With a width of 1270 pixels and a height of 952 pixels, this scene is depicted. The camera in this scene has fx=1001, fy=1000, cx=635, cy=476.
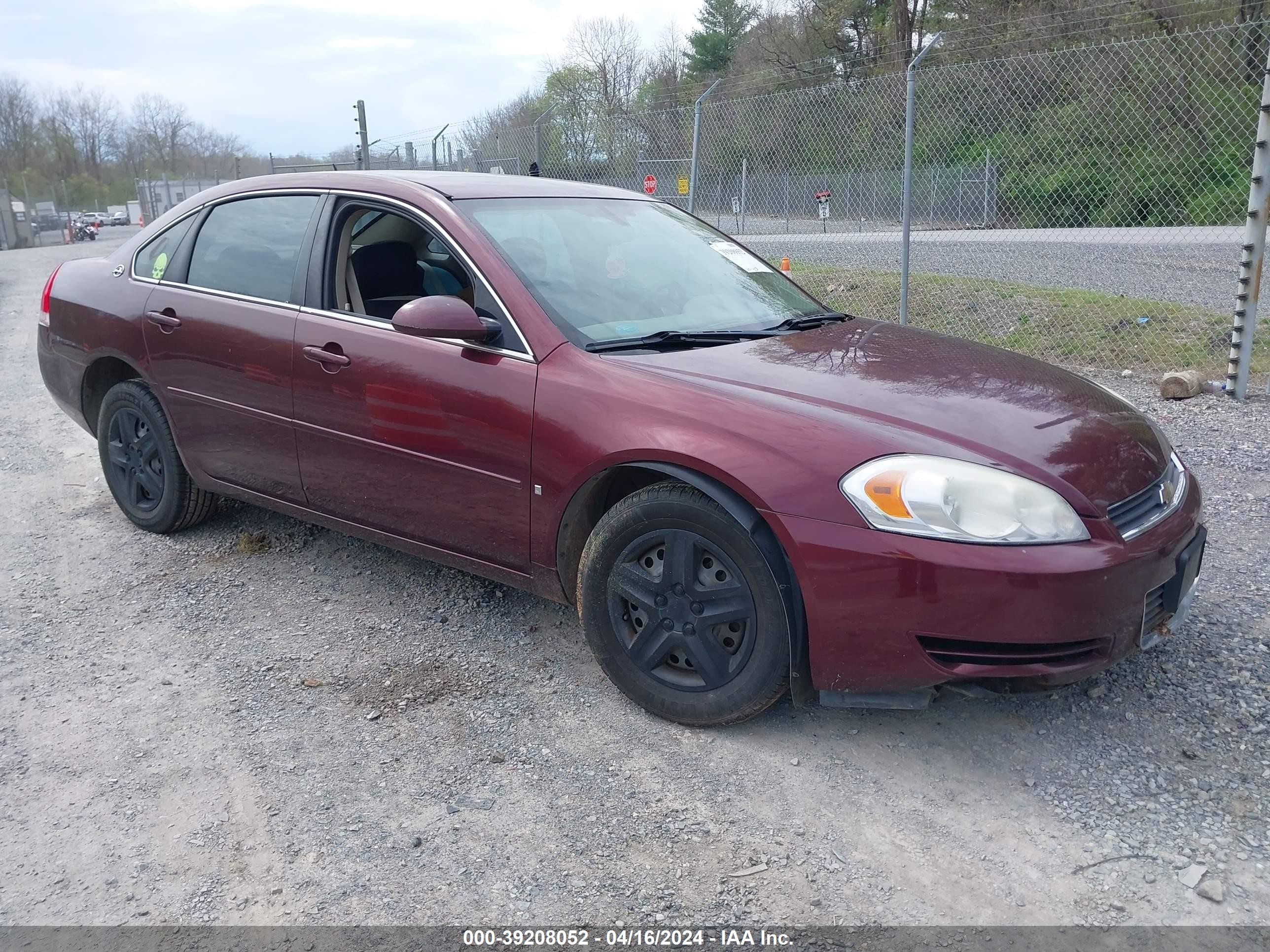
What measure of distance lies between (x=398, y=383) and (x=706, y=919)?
2073 millimetres

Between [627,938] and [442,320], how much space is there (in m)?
1.93

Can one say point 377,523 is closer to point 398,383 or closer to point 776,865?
point 398,383

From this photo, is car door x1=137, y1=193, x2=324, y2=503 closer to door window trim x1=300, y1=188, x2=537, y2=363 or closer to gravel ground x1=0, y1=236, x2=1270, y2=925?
door window trim x1=300, y1=188, x2=537, y2=363

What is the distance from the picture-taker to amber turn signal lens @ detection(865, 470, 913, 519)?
263cm

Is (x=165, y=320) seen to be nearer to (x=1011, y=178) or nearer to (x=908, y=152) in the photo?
(x=908, y=152)

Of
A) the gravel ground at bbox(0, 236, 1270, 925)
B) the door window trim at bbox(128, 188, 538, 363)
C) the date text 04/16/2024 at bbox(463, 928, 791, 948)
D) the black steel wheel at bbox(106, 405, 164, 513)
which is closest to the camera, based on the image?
the date text 04/16/2024 at bbox(463, 928, 791, 948)

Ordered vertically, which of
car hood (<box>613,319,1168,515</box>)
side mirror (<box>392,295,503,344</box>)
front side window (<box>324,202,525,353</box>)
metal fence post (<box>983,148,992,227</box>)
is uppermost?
metal fence post (<box>983,148,992,227</box>)

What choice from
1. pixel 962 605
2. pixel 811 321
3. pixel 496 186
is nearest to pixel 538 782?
pixel 962 605

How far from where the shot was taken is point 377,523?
377 cm

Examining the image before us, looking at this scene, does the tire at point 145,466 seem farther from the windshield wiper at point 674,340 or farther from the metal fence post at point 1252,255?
the metal fence post at point 1252,255

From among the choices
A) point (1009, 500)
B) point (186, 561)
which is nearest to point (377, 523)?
point (186, 561)

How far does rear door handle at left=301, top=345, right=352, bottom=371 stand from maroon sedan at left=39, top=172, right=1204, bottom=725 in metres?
0.01

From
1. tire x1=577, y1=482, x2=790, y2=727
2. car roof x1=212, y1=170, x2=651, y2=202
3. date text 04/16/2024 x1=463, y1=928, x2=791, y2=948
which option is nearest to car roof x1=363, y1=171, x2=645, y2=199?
car roof x1=212, y1=170, x2=651, y2=202

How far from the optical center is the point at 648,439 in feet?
9.70
